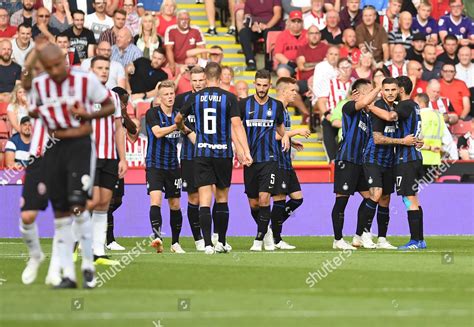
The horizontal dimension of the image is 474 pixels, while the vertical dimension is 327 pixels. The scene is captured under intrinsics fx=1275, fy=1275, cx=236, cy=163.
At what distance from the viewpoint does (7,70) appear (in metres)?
23.2

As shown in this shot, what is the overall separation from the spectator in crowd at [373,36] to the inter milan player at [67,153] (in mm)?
15025

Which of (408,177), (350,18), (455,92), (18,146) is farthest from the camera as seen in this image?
(350,18)

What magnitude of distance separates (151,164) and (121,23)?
7588mm

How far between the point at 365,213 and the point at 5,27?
30.8 ft

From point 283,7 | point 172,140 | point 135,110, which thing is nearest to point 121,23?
point 135,110

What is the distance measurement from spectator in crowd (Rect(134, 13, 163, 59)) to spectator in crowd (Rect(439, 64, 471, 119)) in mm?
5744

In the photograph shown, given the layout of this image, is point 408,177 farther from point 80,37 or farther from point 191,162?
point 80,37

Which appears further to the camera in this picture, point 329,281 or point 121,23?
point 121,23

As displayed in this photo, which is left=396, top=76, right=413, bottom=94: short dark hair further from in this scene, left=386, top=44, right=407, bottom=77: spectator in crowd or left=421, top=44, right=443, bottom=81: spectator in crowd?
left=421, top=44, right=443, bottom=81: spectator in crowd

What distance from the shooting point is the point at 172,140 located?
17.4m

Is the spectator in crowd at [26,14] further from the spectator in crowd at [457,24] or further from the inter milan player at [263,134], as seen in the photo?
the spectator in crowd at [457,24]

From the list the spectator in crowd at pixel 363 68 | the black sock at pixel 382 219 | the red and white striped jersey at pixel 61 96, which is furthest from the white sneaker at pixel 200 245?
the spectator in crowd at pixel 363 68

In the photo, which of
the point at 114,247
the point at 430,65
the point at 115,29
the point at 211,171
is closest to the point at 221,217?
the point at 211,171

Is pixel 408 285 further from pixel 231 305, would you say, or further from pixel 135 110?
pixel 135 110
